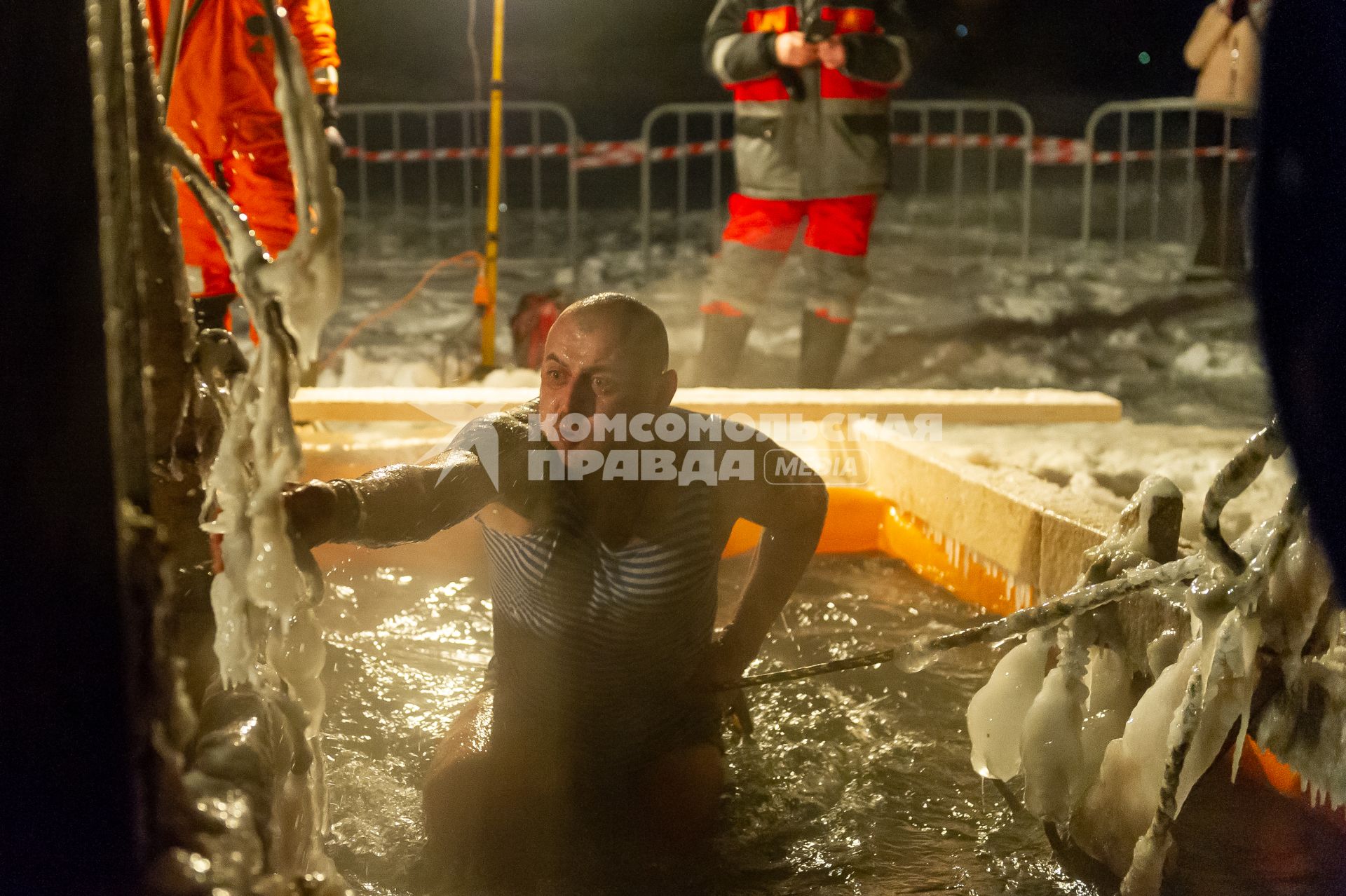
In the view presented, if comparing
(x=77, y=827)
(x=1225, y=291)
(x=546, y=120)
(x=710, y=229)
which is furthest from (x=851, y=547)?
(x=546, y=120)

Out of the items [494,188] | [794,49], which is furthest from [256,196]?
[494,188]

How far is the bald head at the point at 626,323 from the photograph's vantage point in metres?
2.49

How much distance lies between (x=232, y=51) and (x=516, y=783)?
115 inches

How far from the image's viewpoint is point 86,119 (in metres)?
1.29

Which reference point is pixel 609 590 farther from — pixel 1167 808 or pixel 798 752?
pixel 1167 808

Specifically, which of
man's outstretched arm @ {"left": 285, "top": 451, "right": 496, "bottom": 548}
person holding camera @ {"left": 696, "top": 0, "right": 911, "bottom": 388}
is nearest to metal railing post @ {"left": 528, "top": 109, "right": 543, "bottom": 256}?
person holding camera @ {"left": 696, "top": 0, "right": 911, "bottom": 388}

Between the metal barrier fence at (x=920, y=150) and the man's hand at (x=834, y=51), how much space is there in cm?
336

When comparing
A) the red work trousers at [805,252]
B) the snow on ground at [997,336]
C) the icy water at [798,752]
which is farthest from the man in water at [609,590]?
the red work trousers at [805,252]

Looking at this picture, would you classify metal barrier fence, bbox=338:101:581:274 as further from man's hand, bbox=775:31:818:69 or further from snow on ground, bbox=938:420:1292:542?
snow on ground, bbox=938:420:1292:542

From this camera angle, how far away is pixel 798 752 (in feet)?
11.0

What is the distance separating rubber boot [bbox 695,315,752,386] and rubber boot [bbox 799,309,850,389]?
0.31 m

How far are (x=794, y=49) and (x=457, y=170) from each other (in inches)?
509

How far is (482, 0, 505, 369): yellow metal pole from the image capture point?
7062 millimetres

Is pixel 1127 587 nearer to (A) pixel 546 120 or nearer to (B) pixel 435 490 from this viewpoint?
(B) pixel 435 490
